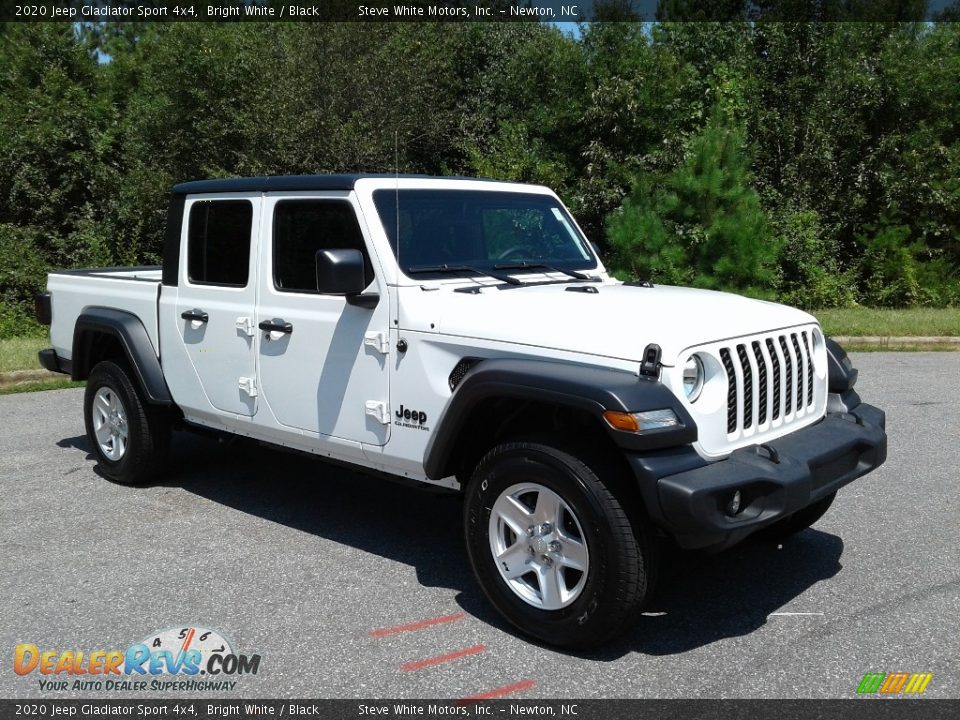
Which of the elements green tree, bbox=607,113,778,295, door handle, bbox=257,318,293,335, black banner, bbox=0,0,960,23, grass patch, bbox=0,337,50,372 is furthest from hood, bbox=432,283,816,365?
black banner, bbox=0,0,960,23

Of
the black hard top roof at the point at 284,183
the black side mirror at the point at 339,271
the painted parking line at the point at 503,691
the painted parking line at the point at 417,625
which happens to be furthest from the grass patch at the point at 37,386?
the painted parking line at the point at 503,691

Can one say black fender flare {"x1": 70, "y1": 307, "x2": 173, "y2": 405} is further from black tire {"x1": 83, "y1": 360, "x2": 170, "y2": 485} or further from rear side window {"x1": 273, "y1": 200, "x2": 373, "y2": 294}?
rear side window {"x1": 273, "y1": 200, "x2": 373, "y2": 294}

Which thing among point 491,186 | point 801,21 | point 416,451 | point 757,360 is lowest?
point 416,451

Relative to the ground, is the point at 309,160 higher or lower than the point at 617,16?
lower

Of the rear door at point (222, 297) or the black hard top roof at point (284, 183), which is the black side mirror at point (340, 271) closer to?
the black hard top roof at point (284, 183)

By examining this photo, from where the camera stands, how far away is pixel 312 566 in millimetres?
4797

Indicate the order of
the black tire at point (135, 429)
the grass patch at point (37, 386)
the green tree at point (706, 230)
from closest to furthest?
1. the black tire at point (135, 429)
2. the grass patch at point (37, 386)
3. the green tree at point (706, 230)

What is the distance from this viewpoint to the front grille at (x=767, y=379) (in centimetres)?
386

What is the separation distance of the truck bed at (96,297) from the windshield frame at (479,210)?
192cm

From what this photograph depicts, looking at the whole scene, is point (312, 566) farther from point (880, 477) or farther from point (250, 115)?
point (250, 115)

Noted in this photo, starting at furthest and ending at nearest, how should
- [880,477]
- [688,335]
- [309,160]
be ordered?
[309,160]
[880,477]
[688,335]

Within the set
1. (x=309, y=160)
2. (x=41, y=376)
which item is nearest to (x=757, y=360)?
(x=41, y=376)

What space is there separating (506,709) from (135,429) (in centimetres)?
357

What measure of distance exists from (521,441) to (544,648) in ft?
2.79
